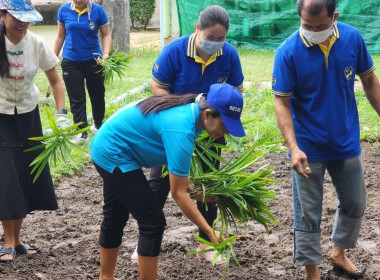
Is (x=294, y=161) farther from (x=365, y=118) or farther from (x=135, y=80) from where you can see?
(x=135, y=80)

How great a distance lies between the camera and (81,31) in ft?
30.0

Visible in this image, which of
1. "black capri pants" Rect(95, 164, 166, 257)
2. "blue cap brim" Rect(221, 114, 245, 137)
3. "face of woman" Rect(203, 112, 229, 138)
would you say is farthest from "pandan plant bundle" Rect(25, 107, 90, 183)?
"blue cap brim" Rect(221, 114, 245, 137)

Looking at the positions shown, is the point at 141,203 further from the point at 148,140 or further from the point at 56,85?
the point at 56,85

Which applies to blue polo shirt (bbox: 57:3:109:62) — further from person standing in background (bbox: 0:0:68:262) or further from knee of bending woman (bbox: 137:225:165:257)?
knee of bending woman (bbox: 137:225:165:257)

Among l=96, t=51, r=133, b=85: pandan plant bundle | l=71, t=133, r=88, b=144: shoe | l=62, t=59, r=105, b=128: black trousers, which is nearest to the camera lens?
l=71, t=133, r=88, b=144: shoe

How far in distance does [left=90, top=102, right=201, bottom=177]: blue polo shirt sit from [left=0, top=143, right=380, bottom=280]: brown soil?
114 centimetres

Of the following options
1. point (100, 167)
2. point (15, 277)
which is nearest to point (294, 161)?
point (100, 167)

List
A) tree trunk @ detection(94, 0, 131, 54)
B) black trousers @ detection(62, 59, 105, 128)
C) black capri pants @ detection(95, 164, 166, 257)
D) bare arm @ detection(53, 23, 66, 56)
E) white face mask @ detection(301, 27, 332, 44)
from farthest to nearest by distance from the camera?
1. tree trunk @ detection(94, 0, 131, 54)
2. bare arm @ detection(53, 23, 66, 56)
3. black trousers @ detection(62, 59, 105, 128)
4. white face mask @ detection(301, 27, 332, 44)
5. black capri pants @ detection(95, 164, 166, 257)

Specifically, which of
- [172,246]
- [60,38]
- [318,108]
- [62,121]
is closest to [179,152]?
[318,108]

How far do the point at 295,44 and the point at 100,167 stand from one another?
1403 mm

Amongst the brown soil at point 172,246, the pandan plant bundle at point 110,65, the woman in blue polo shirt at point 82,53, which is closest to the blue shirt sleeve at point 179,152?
the brown soil at point 172,246

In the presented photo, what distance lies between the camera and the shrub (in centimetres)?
2155

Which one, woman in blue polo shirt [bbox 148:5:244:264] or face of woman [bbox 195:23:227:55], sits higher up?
face of woman [bbox 195:23:227:55]

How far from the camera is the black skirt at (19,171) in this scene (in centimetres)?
528
